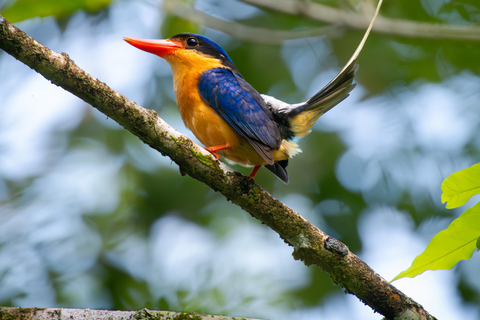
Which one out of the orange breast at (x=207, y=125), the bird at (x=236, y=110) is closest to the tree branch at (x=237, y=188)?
the bird at (x=236, y=110)

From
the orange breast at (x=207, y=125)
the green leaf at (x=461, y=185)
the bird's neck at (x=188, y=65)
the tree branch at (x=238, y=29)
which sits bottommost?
the green leaf at (x=461, y=185)

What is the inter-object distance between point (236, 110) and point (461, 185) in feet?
7.20

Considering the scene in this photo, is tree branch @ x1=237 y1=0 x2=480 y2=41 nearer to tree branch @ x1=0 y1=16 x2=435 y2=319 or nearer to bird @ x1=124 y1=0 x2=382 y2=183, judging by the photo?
bird @ x1=124 y1=0 x2=382 y2=183

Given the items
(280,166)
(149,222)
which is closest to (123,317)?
(280,166)

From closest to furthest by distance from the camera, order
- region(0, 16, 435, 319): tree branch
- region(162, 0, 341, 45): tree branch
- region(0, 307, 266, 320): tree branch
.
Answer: region(0, 307, 266, 320): tree branch
region(0, 16, 435, 319): tree branch
region(162, 0, 341, 45): tree branch

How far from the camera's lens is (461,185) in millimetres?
2051

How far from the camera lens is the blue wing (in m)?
3.85

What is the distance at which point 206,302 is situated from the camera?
196 inches

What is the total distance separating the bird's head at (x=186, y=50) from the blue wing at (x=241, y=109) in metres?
0.31

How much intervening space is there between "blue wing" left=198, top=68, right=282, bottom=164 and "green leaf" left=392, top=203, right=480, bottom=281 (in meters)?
1.74

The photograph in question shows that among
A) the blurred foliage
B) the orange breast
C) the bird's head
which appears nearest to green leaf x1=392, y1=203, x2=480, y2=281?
the blurred foliage

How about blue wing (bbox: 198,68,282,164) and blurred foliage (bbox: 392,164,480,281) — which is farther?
blue wing (bbox: 198,68,282,164)

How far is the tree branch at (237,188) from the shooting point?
2.73 m

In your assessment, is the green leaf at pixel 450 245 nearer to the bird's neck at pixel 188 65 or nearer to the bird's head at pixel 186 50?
the bird's neck at pixel 188 65
